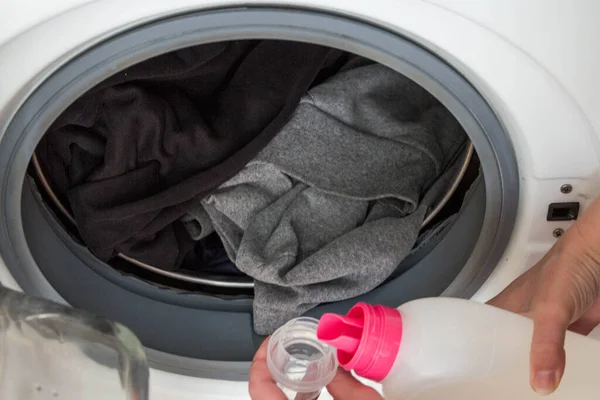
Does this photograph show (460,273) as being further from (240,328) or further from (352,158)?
(240,328)

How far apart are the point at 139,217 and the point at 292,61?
0.27 meters

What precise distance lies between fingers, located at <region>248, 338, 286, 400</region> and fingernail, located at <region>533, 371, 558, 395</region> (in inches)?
8.4

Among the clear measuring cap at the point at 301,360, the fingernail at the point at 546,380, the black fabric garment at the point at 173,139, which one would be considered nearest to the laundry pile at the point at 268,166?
the black fabric garment at the point at 173,139

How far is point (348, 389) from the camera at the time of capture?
63 cm

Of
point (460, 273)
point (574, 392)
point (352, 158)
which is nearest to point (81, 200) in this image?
point (352, 158)

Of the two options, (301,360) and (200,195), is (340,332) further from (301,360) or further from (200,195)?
(200,195)

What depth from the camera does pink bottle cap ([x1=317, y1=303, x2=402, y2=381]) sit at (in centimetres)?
53

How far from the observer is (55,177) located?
2.79 ft

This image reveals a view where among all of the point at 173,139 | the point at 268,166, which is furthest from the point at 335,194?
the point at 173,139

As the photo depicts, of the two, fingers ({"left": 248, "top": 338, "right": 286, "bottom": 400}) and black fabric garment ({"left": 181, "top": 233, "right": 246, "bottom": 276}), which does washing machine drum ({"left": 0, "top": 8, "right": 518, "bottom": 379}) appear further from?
fingers ({"left": 248, "top": 338, "right": 286, "bottom": 400})

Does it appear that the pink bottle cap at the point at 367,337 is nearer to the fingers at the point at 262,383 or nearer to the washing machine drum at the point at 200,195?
the fingers at the point at 262,383

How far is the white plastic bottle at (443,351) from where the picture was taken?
542mm

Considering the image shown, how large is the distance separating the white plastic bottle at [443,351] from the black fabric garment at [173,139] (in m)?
0.36

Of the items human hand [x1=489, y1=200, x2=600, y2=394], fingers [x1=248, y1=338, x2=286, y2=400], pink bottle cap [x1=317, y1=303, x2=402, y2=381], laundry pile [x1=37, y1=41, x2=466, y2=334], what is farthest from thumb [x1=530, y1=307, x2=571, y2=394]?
laundry pile [x1=37, y1=41, x2=466, y2=334]
